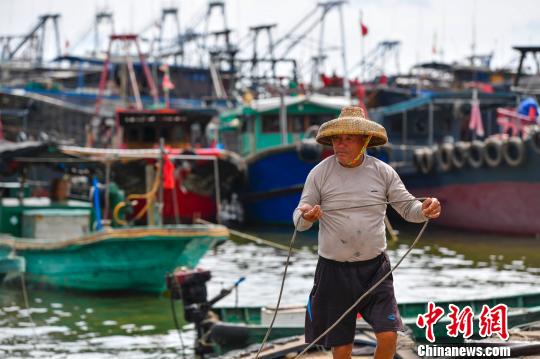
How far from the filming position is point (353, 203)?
5738 millimetres

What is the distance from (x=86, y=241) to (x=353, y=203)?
9426 mm

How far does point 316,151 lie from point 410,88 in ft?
65.0

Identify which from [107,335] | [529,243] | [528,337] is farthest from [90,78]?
[528,337]

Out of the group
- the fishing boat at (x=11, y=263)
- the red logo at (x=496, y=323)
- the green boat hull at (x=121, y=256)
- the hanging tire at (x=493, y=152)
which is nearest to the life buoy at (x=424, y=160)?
the hanging tire at (x=493, y=152)

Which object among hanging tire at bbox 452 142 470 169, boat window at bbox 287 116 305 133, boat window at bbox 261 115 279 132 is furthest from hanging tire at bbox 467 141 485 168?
Result: boat window at bbox 261 115 279 132

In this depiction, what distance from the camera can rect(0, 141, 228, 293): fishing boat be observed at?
565 inches

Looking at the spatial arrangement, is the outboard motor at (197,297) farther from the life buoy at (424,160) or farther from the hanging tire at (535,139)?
the life buoy at (424,160)

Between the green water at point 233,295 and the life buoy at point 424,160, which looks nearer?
the green water at point 233,295

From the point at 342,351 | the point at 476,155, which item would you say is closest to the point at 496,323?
the point at 342,351

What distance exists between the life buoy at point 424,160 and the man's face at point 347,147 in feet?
66.8

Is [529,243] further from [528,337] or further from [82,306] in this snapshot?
[528,337]

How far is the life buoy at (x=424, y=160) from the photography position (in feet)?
85.0

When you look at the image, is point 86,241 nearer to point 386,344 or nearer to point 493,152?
point 386,344

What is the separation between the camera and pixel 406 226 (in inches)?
1056
